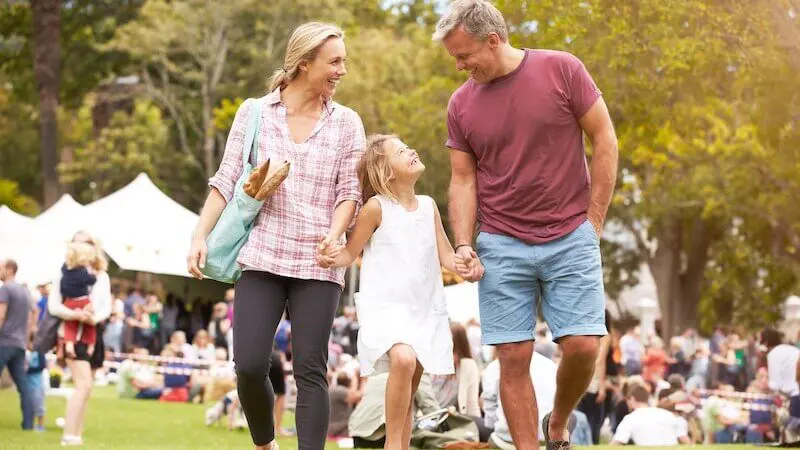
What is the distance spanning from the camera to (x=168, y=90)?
4903 centimetres

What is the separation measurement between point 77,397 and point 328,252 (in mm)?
Result: 6703

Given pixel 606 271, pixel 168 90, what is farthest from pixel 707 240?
pixel 168 90

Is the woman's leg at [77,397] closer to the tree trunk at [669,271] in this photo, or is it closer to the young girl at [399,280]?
the young girl at [399,280]

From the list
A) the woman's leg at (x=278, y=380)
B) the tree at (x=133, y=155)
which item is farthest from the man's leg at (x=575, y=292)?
the tree at (x=133, y=155)

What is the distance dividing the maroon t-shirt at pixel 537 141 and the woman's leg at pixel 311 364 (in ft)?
3.26

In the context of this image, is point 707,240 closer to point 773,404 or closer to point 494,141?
point 773,404

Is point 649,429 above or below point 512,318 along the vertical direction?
below

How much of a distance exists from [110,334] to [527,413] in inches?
891

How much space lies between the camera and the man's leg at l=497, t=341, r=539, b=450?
6.46m

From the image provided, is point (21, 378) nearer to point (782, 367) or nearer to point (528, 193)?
point (782, 367)

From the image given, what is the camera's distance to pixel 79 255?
12.2 meters

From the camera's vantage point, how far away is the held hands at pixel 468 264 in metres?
6.40

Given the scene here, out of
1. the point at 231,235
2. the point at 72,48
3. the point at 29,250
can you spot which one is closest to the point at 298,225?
the point at 231,235

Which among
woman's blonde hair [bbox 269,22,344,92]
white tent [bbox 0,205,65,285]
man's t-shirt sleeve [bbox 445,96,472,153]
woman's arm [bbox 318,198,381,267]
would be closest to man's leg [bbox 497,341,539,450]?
woman's arm [bbox 318,198,381,267]
